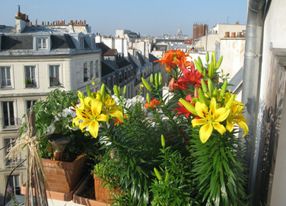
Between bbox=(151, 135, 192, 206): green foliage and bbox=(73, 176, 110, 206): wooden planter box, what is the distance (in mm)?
495

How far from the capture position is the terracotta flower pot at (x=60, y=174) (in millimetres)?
1785

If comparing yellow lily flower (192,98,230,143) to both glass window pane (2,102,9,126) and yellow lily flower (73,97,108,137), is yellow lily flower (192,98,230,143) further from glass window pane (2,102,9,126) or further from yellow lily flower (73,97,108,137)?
glass window pane (2,102,9,126)

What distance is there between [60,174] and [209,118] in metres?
1.08

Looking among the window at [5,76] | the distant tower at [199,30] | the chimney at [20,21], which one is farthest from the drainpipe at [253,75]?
the distant tower at [199,30]

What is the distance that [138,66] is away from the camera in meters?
24.9

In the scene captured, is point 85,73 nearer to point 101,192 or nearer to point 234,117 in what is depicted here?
point 101,192

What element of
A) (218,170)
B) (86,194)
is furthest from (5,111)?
(218,170)

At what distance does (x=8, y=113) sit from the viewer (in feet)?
44.7

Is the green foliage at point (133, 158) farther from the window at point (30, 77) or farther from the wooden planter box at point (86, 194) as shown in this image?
the window at point (30, 77)

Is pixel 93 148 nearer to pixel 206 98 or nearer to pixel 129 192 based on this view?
pixel 129 192

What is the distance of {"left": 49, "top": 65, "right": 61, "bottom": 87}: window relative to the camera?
14.1 metres

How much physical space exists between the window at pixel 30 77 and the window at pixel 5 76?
723mm

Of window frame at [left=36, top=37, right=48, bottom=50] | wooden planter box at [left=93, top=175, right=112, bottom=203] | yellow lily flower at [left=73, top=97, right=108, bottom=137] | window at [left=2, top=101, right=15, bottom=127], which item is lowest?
window at [left=2, top=101, right=15, bottom=127]

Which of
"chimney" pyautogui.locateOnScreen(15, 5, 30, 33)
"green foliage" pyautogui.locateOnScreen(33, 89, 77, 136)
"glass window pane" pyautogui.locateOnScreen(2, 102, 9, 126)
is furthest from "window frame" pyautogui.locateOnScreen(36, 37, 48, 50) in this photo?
"green foliage" pyautogui.locateOnScreen(33, 89, 77, 136)
